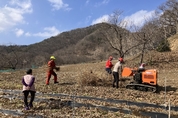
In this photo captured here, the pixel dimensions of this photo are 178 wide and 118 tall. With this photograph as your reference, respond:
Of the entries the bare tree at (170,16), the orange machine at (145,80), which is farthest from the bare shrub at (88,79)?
the bare tree at (170,16)

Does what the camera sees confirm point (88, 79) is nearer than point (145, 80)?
No

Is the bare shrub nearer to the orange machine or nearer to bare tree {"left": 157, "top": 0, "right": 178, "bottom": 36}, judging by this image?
the orange machine

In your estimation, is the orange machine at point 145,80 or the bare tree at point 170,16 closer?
the orange machine at point 145,80

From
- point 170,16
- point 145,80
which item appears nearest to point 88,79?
point 145,80

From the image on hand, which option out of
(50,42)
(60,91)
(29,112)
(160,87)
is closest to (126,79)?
(160,87)

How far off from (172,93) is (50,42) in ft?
382

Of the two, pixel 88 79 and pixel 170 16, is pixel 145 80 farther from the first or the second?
pixel 170 16

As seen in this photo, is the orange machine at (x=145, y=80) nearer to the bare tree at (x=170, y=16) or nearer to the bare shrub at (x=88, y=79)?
the bare shrub at (x=88, y=79)

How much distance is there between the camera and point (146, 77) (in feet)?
45.0

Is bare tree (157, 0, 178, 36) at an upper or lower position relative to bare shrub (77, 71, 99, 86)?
upper

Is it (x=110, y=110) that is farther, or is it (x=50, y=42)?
(x=50, y=42)

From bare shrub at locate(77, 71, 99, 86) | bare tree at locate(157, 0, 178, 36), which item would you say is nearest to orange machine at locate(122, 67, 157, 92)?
bare shrub at locate(77, 71, 99, 86)

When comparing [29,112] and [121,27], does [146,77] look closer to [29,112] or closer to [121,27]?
[29,112]

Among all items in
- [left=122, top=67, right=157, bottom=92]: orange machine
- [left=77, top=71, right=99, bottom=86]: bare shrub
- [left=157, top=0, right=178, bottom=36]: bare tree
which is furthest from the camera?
[left=157, top=0, right=178, bottom=36]: bare tree
